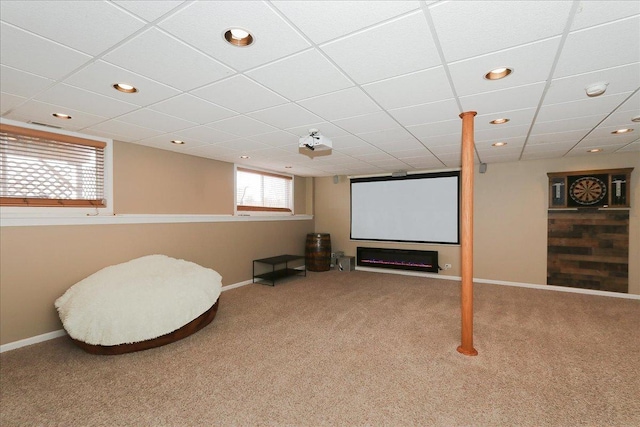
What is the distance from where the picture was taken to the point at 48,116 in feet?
9.48

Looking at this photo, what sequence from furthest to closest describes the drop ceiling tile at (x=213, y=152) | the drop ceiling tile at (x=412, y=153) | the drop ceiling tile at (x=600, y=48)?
the drop ceiling tile at (x=412, y=153) < the drop ceiling tile at (x=213, y=152) < the drop ceiling tile at (x=600, y=48)

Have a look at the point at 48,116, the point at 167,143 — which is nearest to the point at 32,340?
the point at 48,116

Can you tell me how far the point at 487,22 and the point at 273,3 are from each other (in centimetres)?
109

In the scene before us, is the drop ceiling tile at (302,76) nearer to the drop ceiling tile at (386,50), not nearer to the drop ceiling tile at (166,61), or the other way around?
the drop ceiling tile at (386,50)

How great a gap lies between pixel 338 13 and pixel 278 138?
7.85 ft

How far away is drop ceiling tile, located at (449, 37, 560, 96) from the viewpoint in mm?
1726

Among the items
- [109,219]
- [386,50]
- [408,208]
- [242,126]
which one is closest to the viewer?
[386,50]

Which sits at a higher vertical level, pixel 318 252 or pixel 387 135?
pixel 387 135

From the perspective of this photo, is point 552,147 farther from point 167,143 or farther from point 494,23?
point 167,143

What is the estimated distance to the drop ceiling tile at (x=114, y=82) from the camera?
1.97m

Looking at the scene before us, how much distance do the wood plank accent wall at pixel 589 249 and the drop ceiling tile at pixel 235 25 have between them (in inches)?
221

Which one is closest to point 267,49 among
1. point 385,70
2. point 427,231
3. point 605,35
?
point 385,70

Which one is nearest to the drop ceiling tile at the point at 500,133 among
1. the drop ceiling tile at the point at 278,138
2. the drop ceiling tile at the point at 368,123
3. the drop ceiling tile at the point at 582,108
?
the drop ceiling tile at the point at 582,108

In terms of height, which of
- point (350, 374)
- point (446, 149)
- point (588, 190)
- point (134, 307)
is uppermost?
point (446, 149)
